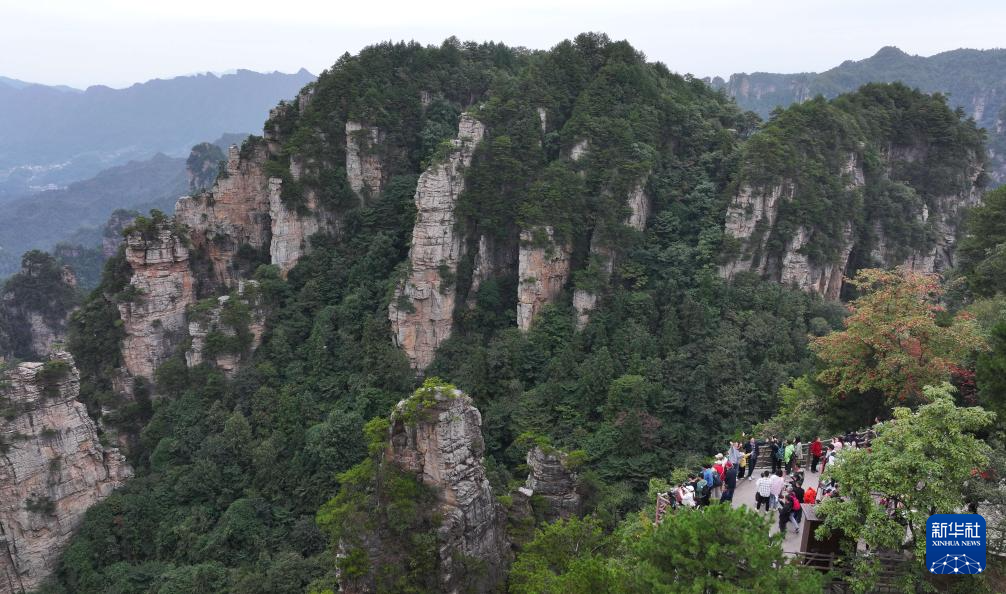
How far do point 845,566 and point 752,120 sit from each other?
43557 mm

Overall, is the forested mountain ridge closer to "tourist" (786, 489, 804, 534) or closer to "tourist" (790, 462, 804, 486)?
"tourist" (790, 462, 804, 486)

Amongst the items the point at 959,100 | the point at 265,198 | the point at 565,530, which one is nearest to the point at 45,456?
the point at 265,198

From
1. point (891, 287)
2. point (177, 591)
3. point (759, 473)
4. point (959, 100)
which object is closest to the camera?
point (759, 473)

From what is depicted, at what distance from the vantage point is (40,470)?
32.1 meters

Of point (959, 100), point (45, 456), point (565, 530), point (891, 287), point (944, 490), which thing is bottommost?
point (45, 456)

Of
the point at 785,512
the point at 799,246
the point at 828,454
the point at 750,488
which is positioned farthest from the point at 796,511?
the point at 799,246

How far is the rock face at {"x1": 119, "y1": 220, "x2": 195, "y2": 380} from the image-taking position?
131ft

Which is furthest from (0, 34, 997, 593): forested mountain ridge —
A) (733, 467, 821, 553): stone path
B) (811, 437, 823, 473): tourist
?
(811, 437, 823, 473): tourist

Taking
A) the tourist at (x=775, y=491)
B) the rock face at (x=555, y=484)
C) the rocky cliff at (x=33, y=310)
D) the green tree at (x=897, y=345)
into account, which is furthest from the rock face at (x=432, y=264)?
the rocky cliff at (x=33, y=310)

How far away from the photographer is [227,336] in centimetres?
3956

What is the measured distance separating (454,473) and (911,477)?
43.2 ft

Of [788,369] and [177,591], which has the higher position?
[788,369]

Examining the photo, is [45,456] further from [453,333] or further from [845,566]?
[845,566]

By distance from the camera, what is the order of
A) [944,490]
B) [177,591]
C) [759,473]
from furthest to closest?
[177,591], [759,473], [944,490]
